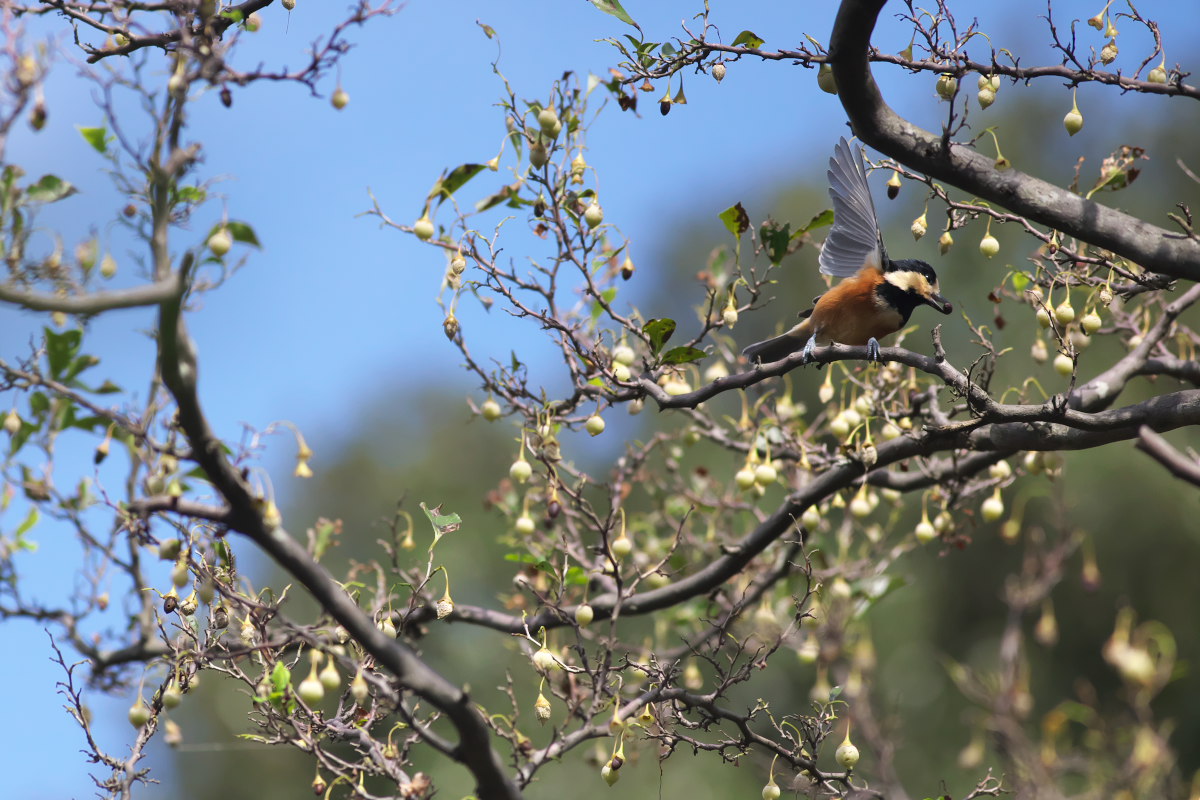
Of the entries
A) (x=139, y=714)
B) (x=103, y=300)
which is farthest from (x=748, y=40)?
(x=139, y=714)

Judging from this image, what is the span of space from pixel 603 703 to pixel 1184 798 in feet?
5.47

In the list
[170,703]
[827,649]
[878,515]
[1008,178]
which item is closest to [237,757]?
[878,515]

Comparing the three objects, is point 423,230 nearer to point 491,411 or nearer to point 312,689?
point 491,411

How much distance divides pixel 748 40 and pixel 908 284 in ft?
4.42

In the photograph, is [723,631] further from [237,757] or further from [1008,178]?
[237,757]

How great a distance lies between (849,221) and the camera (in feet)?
11.5

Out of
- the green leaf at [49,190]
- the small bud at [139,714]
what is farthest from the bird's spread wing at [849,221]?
the small bud at [139,714]

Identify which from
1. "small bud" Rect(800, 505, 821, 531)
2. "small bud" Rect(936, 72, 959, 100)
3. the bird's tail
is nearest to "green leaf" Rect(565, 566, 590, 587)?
"small bud" Rect(800, 505, 821, 531)

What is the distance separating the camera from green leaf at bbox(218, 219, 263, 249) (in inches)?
76.1

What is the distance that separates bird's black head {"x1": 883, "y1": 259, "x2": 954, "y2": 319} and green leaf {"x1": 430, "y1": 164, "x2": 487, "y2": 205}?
158 centimetres

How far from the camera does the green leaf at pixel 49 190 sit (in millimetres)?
2164

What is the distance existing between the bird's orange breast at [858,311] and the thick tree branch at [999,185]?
105 cm

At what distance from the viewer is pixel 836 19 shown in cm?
237

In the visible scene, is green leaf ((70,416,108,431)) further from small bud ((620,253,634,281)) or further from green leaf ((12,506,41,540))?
small bud ((620,253,634,281))
